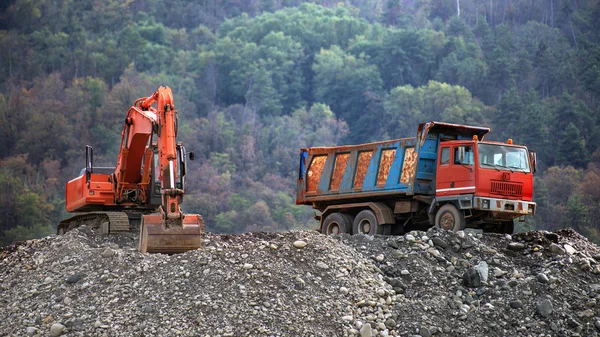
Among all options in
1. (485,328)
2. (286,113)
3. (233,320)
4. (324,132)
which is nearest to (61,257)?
(233,320)

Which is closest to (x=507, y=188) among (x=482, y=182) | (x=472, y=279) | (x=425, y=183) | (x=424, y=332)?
(x=482, y=182)

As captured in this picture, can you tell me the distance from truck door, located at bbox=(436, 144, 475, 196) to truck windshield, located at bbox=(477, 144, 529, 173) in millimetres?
259

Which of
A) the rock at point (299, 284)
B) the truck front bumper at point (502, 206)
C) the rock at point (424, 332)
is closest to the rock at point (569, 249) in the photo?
the truck front bumper at point (502, 206)

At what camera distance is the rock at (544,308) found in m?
15.2

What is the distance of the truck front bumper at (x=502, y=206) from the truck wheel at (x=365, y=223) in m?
2.92

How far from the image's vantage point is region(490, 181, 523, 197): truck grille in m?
20.6

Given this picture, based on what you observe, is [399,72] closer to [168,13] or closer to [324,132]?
[324,132]

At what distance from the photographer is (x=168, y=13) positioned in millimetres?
128500

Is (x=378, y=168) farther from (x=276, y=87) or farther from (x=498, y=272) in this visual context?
(x=276, y=87)

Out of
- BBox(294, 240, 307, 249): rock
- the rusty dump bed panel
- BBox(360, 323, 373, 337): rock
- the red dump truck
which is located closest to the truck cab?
the red dump truck

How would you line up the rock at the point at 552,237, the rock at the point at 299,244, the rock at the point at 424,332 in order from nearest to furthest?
the rock at the point at 424,332, the rock at the point at 299,244, the rock at the point at 552,237

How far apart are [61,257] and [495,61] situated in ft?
269

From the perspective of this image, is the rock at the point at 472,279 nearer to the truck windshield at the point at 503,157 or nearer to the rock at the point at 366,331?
the rock at the point at 366,331

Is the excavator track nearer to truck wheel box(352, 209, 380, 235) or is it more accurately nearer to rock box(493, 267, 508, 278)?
truck wheel box(352, 209, 380, 235)
